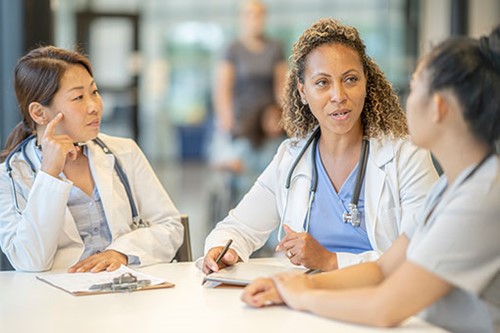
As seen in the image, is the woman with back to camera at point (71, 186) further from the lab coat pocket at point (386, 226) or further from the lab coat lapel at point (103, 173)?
the lab coat pocket at point (386, 226)

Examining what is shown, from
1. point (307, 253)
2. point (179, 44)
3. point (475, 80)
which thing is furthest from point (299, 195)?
point (179, 44)

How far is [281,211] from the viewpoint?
2.70 meters

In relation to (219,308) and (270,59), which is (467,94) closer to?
(219,308)

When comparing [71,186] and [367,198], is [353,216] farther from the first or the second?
[71,186]

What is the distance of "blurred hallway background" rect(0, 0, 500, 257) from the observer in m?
3.76

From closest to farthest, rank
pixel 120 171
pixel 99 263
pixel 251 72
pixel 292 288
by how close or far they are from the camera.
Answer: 1. pixel 292 288
2. pixel 99 263
3. pixel 120 171
4. pixel 251 72

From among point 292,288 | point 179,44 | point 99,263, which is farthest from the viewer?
point 179,44

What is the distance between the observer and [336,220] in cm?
257

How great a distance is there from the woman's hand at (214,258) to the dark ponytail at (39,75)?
0.79 m

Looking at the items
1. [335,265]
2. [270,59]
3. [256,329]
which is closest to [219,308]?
[256,329]

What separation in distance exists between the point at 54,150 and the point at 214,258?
0.63 metres

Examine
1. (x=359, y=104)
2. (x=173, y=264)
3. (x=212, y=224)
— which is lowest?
(x=212, y=224)

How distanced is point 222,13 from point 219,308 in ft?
45.7

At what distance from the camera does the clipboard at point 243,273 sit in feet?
6.90
